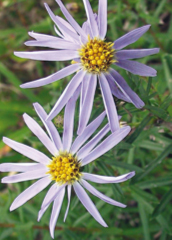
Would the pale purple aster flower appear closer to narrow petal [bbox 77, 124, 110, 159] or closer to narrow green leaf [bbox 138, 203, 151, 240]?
narrow petal [bbox 77, 124, 110, 159]

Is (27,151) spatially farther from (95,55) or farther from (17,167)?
Result: (95,55)

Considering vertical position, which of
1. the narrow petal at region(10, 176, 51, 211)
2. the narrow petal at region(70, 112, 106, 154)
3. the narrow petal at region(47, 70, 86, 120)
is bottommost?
the narrow petal at region(10, 176, 51, 211)

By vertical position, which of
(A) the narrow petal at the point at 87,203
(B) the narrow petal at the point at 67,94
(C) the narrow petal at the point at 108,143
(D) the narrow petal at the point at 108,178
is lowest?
(A) the narrow petal at the point at 87,203

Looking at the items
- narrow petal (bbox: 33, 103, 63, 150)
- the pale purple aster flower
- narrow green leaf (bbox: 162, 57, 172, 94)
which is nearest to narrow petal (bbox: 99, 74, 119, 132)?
the pale purple aster flower

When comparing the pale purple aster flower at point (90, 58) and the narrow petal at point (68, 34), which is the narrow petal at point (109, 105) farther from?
the narrow petal at point (68, 34)

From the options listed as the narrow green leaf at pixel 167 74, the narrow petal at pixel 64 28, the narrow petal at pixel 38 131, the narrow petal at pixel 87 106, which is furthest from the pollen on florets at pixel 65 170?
the narrow green leaf at pixel 167 74

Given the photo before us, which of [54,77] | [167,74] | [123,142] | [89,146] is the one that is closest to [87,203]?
[89,146]

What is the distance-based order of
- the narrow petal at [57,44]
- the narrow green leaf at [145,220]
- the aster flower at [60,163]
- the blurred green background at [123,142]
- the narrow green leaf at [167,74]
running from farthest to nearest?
the narrow green leaf at [167,74] < the narrow green leaf at [145,220] < the blurred green background at [123,142] < the aster flower at [60,163] < the narrow petal at [57,44]
